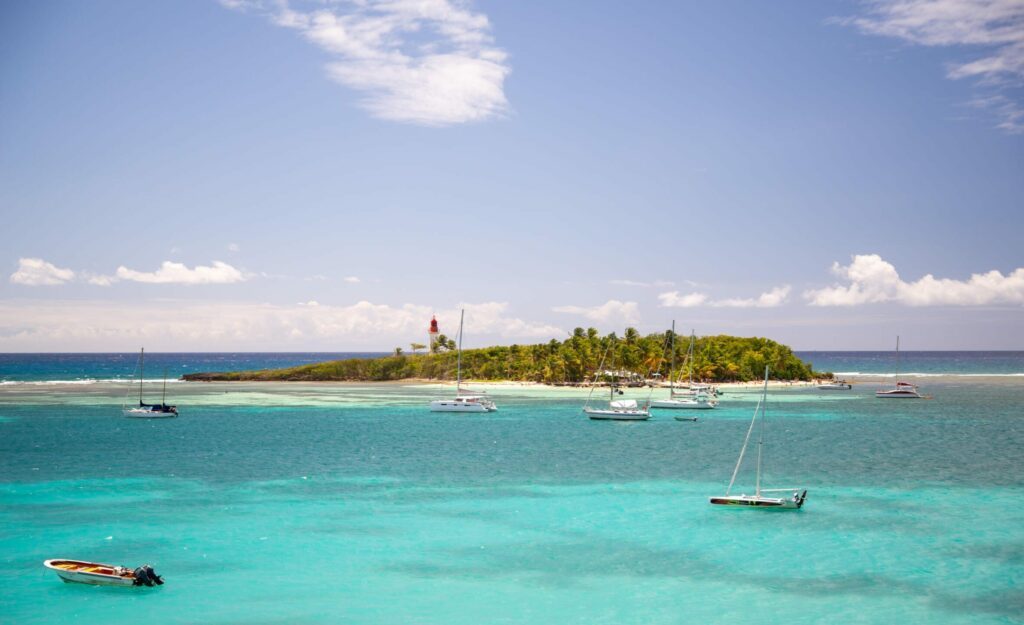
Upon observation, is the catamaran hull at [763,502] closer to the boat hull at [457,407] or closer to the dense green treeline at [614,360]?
the boat hull at [457,407]

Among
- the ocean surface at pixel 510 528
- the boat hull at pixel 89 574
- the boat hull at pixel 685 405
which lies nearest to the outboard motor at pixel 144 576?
the boat hull at pixel 89 574

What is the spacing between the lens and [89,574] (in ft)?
95.0

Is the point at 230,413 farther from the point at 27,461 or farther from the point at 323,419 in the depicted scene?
the point at 27,461

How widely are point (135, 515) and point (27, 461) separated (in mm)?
25755

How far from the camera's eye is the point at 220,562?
32.7 metres

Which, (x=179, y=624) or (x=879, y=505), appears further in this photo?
(x=879, y=505)

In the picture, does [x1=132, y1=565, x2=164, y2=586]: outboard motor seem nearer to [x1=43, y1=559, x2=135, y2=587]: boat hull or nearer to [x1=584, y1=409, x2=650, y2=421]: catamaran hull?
[x1=43, y1=559, x2=135, y2=587]: boat hull

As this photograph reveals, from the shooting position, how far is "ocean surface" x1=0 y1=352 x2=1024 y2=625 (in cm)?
2806

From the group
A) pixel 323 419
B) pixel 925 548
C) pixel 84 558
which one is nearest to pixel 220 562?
pixel 84 558

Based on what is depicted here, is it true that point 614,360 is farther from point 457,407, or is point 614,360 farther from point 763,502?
point 763,502

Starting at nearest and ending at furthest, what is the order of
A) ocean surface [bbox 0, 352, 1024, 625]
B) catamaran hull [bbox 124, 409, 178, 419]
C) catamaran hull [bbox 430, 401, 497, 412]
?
ocean surface [bbox 0, 352, 1024, 625] < catamaran hull [bbox 124, 409, 178, 419] < catamaran hull [bbox 430, 401, 497, 412]

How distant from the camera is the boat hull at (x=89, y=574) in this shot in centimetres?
2884

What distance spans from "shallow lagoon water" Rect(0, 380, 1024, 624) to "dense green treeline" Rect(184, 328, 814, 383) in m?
94.6

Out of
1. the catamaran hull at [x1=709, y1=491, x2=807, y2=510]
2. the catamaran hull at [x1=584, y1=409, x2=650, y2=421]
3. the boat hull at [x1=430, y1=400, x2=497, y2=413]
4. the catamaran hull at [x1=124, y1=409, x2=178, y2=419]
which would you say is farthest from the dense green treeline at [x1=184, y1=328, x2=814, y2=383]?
the catamaran hull at [x1=709, y1=491, x2=807, y2=510]
